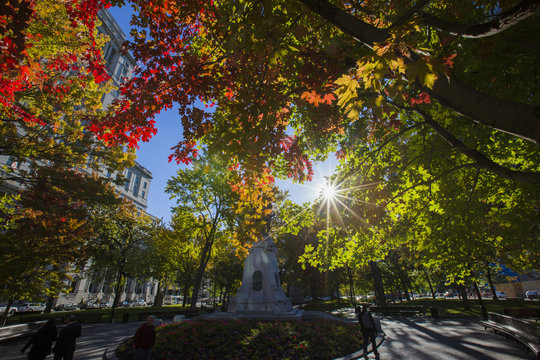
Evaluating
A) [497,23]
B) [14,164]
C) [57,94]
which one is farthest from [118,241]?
[497,23]

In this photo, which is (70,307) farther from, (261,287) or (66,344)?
(66,344)

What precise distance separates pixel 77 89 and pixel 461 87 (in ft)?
36.5

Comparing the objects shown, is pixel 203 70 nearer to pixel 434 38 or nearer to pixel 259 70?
pixel 259 70

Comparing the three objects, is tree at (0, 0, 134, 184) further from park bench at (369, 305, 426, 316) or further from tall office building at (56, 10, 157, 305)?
tall office building at (56, 10, 157, 305)

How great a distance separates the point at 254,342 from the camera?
8.50m

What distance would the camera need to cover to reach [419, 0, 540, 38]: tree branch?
7.07 ft

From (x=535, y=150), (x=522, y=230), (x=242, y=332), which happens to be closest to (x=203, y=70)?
(x=535, y=150)

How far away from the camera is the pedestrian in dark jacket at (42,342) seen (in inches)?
240

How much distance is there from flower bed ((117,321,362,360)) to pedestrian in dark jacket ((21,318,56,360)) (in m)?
2.44

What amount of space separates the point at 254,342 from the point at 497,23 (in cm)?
993

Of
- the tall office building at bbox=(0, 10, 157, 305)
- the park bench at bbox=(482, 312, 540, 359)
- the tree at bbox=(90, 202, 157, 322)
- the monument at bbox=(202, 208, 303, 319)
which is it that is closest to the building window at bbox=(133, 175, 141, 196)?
the tall office building at bbox=(0, 10, 157, 305)

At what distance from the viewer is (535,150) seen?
6.03 metres

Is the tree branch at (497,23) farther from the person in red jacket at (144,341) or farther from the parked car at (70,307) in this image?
the parked car at (70,307)

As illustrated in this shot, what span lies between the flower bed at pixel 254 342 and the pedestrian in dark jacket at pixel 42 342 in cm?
244
